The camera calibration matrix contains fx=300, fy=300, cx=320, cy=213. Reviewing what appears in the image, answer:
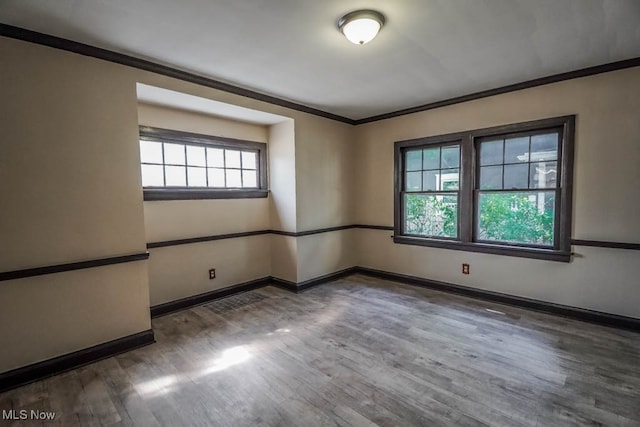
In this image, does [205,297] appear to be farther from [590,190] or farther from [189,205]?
[590,190]

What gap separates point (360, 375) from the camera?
7.46 feet

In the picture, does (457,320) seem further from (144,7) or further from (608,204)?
(144,7)

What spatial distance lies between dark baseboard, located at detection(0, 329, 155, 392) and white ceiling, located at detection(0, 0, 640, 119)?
2.48 m

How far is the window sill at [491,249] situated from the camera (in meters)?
3.30

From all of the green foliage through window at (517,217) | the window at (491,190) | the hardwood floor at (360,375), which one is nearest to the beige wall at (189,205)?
the window at (491,190)

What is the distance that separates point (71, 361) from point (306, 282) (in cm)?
264

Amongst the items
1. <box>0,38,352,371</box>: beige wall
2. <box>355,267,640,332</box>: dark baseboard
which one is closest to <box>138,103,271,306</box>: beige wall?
<box>0,38,352,371</box>: beige wall

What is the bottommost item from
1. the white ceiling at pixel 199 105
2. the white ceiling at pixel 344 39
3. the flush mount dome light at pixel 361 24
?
the white ceiling at pixel 199 105

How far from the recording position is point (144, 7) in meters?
1.94

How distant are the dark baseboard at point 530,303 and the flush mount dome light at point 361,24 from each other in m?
3.30

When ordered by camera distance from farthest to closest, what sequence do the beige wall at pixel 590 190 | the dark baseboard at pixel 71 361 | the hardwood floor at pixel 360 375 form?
1. the beige wall at pixel 590 190
2. the dark baseboard at pixel 71 361
3. the hardwood floor at pixel 360 375

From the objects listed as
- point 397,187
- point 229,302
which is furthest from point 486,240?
point 229,302

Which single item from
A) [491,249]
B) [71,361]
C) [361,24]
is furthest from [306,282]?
[361,24]

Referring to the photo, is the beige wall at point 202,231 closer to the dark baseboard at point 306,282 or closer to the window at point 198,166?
the window at point 198,166
